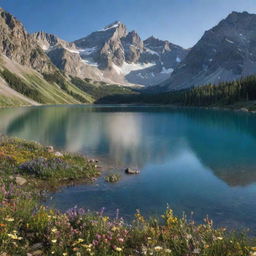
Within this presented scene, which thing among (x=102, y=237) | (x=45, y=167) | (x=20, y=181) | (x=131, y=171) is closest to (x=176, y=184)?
(x=131, y=171)

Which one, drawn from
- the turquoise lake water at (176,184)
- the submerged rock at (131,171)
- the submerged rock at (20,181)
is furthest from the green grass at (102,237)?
the submerged rock at (131,171)

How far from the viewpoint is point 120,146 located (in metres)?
41.9

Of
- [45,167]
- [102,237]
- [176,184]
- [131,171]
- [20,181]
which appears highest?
[102,237]

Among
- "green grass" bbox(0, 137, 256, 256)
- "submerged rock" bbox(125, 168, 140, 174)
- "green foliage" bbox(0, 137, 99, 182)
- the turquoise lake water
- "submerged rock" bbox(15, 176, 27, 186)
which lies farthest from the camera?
"submerged rock" bbox(125, 168, 140, 174)

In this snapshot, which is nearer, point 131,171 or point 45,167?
point 45,167

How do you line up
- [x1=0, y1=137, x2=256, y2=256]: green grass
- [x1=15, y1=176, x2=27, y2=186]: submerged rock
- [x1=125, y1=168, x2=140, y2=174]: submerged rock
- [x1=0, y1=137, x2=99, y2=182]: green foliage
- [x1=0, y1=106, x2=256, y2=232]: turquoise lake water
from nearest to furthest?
[x1=0, y1=137, x2=256, y2=256]: green grass → [x1=0, y1=106, x2=256, y2=232]: turquoise lake water → [x1=15, y1=176, x2=27, y2=186]: submerged rock → [x1=0, y1=137, x2=99, y2=182]: green foliage → [x1=125, y1=168, x2=140, y2=174]: submerged rock

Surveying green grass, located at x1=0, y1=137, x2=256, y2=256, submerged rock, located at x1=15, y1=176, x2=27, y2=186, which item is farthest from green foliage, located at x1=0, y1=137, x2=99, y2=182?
green grass, located at x1=0, y1=137, x2=256, y2=256

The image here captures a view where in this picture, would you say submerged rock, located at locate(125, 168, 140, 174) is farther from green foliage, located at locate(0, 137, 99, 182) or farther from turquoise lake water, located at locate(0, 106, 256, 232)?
green foliage, located at locate(0, 137, 99, 182)

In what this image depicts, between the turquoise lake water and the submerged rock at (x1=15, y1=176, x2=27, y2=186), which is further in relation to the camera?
the submerged rock at (x1=15, y1=176, x2=27, y2=186)

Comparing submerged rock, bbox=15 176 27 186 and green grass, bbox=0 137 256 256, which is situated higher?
green grass, bbox=0 137 256 256

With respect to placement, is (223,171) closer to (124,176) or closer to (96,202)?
(124,176)

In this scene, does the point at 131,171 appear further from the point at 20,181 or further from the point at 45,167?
the point at 20,181

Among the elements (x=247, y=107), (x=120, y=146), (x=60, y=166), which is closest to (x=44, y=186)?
(x=60, y=166)

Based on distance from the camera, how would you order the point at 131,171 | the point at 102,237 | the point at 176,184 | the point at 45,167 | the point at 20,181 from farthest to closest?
1. the point at 131,171
2. the point at 45,167
3. the point at 176,184
4. the point at 20,181
5. the point at 102,237
